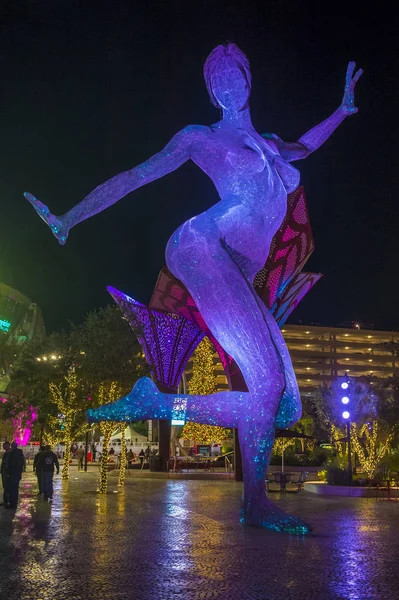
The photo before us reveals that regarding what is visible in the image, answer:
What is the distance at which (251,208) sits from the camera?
9898mm

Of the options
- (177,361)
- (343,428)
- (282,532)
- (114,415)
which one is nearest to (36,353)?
(177,361)

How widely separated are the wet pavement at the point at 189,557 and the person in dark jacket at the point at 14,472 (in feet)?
4.05

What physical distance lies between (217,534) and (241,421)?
1.75 m

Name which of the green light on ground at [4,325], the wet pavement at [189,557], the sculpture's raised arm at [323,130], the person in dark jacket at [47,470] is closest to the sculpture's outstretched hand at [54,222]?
the sculpture's raised arm at [323,130]

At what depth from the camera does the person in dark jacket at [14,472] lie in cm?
1438

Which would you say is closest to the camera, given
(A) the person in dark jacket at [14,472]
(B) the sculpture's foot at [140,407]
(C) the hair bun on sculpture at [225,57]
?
(B) the sculpture's foot at [140,407]

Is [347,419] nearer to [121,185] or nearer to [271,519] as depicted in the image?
[271,519]

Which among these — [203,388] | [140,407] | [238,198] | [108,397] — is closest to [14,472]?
[140,407]

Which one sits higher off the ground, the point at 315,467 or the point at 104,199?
the point at 104,199

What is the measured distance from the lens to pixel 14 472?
14656 millimetres

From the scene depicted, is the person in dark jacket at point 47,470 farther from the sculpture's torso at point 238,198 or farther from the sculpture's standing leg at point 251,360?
the sculpture's torso at point 238,198

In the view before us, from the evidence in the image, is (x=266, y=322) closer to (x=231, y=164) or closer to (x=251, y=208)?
(x=251, y=208)

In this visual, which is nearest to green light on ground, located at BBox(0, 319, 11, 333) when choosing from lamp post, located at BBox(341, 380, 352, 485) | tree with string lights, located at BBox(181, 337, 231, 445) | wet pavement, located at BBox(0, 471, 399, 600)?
tree with string lights, located at BBox(181, 337, 231, 445)

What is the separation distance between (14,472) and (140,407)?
6288mm
